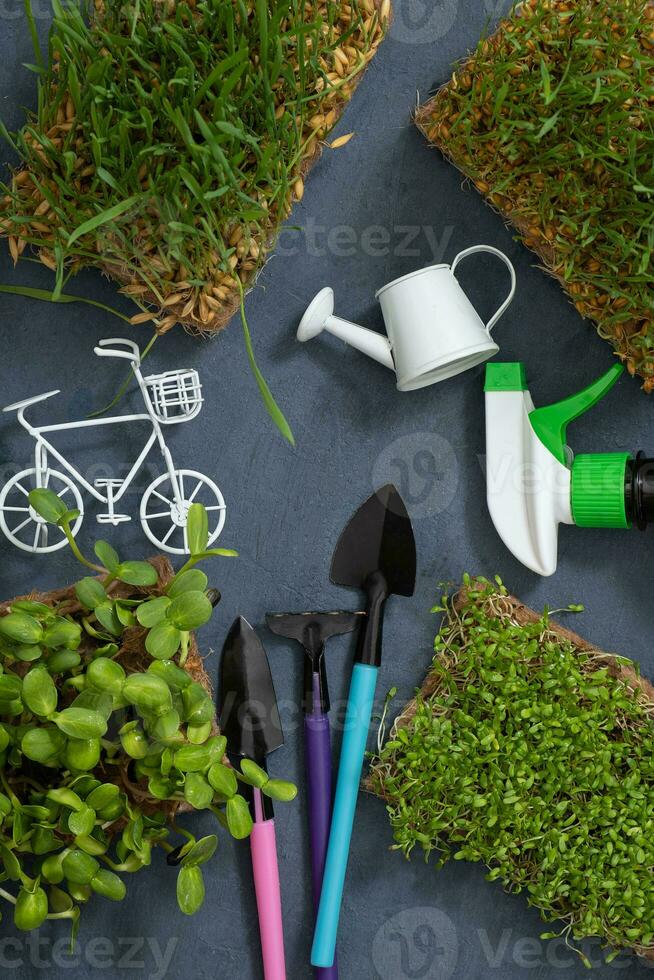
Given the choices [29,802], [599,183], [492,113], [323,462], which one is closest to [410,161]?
[492,113]

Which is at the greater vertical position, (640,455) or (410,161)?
(410,161)

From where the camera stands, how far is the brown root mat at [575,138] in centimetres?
87

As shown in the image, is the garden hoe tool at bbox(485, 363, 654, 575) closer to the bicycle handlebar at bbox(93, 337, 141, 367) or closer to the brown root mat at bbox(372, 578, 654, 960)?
the brown root mat at bbox(372, 578, 654, 960)

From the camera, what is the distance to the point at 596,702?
0.91 metres

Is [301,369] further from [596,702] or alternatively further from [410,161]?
[596,702]

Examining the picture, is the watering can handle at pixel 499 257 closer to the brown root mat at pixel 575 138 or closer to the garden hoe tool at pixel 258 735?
the brown root mat at pixel 575 138

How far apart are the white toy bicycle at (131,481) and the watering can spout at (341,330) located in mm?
133

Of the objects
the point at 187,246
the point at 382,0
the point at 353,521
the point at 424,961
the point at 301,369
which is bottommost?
the point at 424,961

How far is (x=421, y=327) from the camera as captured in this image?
2.99ft

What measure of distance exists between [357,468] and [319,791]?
13.9 inches

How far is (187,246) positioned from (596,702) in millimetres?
617

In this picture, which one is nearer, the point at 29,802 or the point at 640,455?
the point at 29,802

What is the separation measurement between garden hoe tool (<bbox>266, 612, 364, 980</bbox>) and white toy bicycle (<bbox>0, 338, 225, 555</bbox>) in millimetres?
135

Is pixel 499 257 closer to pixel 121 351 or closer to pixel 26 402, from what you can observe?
pixel 121 351
